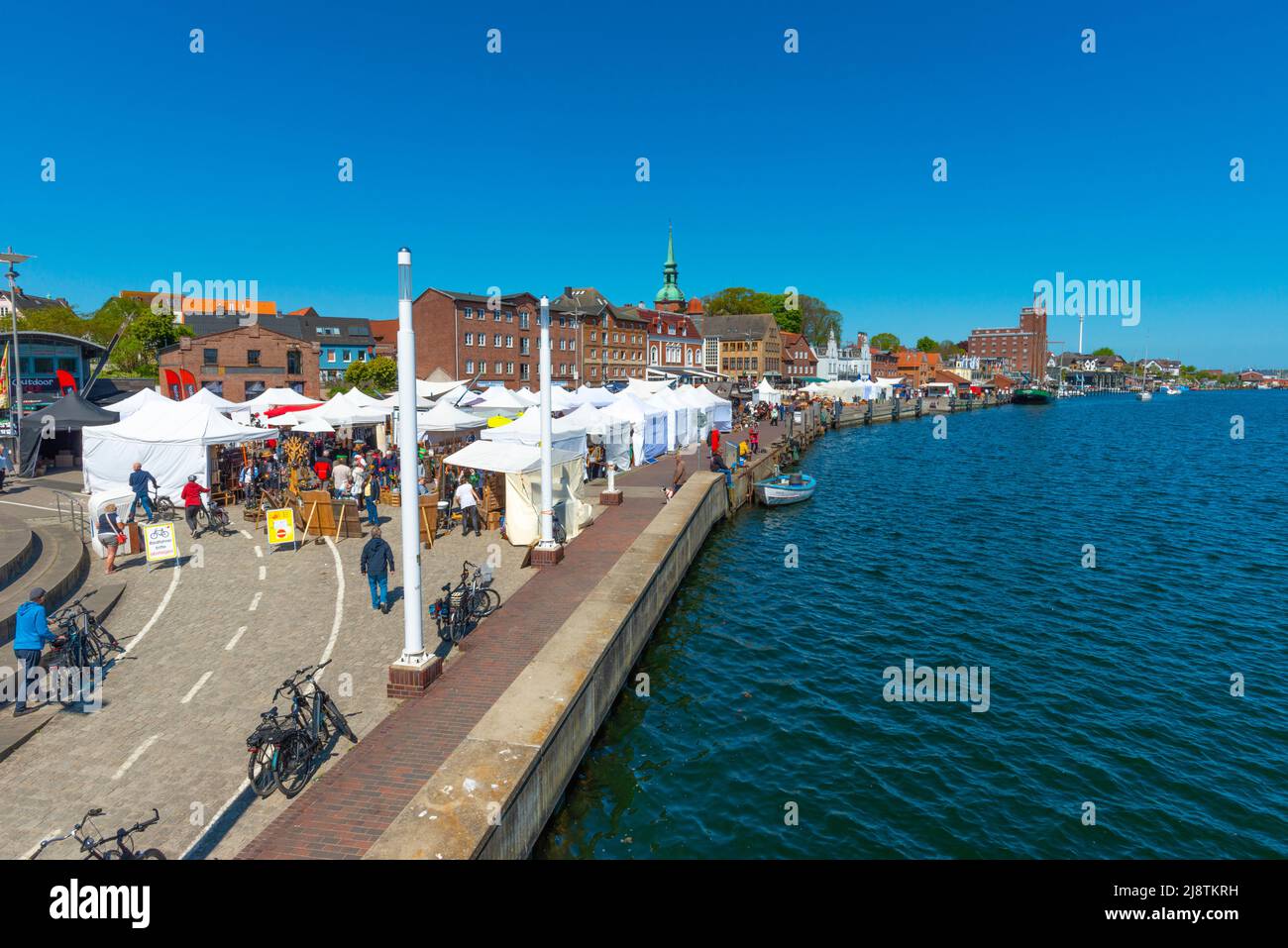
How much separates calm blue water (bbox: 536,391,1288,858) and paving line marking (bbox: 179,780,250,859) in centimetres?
351

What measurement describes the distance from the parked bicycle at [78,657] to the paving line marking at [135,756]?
198 centimetres

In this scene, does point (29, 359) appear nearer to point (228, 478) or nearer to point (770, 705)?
point (228, 478)

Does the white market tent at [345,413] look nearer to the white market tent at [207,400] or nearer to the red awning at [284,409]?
the red awning at [284,409]

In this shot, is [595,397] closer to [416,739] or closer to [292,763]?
[416,739]

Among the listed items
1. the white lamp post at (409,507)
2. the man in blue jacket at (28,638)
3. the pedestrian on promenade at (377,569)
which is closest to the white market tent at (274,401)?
the pedestrian on promenade at (377,569)

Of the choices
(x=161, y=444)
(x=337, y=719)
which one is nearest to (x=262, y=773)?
(x=337, y=719)

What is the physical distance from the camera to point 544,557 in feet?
56.9

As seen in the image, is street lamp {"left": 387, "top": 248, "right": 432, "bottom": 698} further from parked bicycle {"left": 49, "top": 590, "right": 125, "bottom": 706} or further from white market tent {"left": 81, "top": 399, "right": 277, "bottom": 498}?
white market tent {"left": 81, "top": 399, "right": 277, "bottom": 498}

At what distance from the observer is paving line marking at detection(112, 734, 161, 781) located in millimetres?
8892

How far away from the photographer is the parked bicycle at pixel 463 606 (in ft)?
42.1

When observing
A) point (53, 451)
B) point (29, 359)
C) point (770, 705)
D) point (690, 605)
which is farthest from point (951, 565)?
point (29, 359)

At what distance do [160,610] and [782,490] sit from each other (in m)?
24.6
